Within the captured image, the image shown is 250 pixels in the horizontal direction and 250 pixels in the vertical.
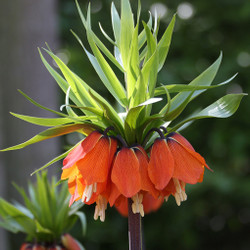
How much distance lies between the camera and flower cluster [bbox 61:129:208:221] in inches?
24.4

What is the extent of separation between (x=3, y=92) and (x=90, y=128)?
2168mm

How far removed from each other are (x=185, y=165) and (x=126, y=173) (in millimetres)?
77

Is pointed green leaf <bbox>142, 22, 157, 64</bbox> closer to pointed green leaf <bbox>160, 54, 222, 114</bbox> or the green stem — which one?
pointed green leaf <bbox>160, 54, 222, 114</bbox>

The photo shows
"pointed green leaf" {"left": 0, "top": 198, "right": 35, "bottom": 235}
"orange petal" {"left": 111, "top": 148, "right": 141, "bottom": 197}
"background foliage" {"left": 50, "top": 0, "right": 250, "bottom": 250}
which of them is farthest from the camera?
"background foliage" {"left": 50, "top": 0, "right": 250, "bottom": 250}

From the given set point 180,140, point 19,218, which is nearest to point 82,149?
point 180,140

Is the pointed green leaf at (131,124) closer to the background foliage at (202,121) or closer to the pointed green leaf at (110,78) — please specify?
the pointed green leaf at (110,78)

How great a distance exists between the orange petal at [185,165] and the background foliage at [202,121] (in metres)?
2.27

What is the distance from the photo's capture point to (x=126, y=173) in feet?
2.03

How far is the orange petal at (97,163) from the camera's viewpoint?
62 centimetres

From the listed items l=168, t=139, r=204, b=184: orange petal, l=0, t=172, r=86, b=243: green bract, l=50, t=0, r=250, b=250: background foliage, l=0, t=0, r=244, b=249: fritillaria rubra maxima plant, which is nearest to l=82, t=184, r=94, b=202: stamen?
l=0, t=0, r=244, b=249: fritillaria rubra maxima plant

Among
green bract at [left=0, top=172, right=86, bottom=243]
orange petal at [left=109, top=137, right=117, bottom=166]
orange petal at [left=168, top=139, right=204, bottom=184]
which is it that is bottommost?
green bract at [left=0, top=172, right=86, bottom=243]

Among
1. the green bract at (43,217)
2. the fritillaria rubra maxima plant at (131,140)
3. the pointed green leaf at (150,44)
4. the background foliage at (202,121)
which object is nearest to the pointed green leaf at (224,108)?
the fritillaria rubra maxima plant at (131,140)

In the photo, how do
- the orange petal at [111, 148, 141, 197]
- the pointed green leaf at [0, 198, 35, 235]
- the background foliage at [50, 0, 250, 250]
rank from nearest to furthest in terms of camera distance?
the orange petal at [111, 148, 141, 197] < the pointed green leaf at [0, 198, 35, 235] < the background foliage at [50, 0, 250, 250]

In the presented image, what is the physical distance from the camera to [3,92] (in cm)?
274
